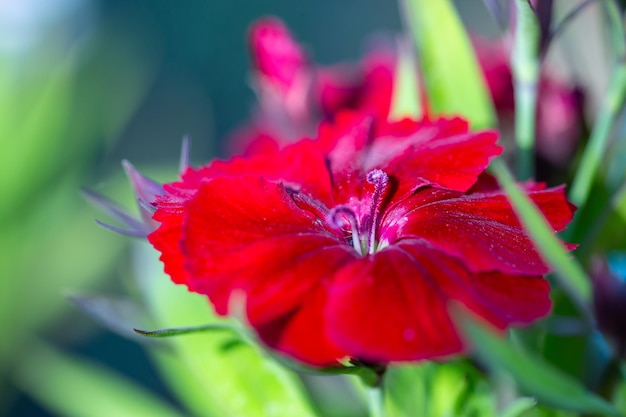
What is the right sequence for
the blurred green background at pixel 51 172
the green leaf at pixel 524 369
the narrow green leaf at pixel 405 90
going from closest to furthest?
the green leaf at pixel 524 369, the narrow green leaf at pixel 405 90, the blurred green background at pixel 51 172

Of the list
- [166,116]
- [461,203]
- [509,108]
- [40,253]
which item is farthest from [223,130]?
[461,203]

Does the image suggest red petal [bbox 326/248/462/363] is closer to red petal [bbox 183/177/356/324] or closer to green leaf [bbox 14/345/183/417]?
red petal [bbox 183/177/356/324]

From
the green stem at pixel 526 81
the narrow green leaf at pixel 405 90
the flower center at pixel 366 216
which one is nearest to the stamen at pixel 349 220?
the flower center at pixel 366 216

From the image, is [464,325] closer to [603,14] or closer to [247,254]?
[247,254]

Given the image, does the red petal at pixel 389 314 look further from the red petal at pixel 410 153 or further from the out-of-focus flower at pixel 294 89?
the out-of-focus flower at pixel 294 89

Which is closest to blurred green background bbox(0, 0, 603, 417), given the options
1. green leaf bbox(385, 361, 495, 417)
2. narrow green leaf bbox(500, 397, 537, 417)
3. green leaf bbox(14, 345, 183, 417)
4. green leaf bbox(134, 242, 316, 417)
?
green leaf bbox(14, 345, 183, 417)

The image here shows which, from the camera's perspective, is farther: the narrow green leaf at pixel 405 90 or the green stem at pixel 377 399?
the narrow green leaf at pixel 405 90

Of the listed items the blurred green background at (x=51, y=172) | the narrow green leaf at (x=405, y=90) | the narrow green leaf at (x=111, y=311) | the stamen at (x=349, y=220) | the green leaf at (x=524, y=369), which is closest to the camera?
the green leaf at (x=524, y=369)
